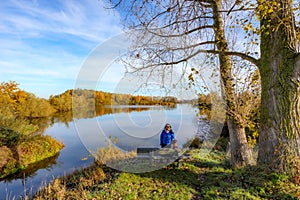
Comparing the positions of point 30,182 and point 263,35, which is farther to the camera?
point 30,182

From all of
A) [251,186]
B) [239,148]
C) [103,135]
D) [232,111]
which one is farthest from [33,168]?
[251,186]

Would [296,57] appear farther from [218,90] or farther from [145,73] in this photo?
[145,73]

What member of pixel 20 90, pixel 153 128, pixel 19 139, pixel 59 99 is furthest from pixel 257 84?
pixel 59 99

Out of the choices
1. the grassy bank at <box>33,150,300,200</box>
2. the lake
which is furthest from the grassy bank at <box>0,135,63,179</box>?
the grassy bank at <box>33,150,300,200</box>

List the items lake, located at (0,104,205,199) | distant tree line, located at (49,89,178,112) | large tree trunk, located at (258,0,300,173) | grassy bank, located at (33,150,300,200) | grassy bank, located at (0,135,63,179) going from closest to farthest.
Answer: grassy bank, located at (33,150,300,200)
large tree trunk, located at (258,0,300,173)
distant tree line, located at (49,89,178,112)
lake, located at (0,104,205,199)
grassy bank, located at (0,135,63,179)

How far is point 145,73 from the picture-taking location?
249 inches

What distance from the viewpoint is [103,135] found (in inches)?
612

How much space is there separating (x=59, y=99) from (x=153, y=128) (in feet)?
121

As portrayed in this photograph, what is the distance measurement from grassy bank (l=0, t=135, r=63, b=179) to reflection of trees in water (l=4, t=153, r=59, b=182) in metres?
0.33

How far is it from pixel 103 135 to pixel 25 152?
18.3 feet

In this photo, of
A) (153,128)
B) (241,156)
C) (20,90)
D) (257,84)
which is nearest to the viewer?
(241,156)

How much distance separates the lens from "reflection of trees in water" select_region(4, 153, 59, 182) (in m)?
11.3

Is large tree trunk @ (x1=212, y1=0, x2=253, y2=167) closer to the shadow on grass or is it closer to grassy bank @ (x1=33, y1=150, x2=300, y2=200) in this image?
grassy bank @ (x1=33, y1=150, x2=300, y2=200)

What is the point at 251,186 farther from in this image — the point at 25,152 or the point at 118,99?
the point at 25,152
